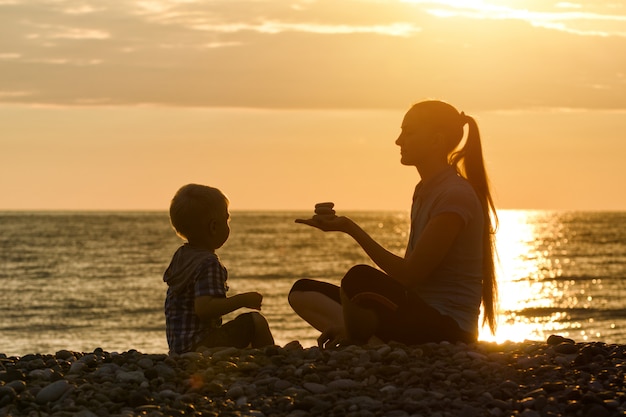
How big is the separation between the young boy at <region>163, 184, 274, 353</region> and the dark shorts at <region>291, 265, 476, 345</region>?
81 centimetres

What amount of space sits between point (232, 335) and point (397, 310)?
1.38m

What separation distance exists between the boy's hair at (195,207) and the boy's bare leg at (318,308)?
1.13 m

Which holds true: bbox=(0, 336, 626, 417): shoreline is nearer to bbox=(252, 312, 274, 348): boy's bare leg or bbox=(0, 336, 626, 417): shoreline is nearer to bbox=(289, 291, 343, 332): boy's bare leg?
bbox=(252, 312, 274, 348): boy's bare leg

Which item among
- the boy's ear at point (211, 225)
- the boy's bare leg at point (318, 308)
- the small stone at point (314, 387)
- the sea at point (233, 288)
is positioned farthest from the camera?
the sea at point (233, 288)

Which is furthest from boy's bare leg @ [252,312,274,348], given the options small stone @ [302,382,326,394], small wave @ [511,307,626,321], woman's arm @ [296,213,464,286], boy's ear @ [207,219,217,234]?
small wave @ [511,307,626,321]

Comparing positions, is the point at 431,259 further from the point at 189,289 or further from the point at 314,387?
the point at 189,289

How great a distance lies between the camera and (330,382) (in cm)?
662

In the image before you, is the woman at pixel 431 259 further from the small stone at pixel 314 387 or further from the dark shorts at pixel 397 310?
the small stone at pixel 314 387

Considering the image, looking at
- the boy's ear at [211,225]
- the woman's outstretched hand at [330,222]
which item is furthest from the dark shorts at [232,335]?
the woman's outstretched hand at [330,222]

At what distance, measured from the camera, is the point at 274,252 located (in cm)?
6888

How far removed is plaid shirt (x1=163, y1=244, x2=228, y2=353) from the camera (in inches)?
303

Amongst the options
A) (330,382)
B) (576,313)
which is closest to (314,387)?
(330,382)

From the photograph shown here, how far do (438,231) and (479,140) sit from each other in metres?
1.06

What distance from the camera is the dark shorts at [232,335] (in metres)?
7.91
